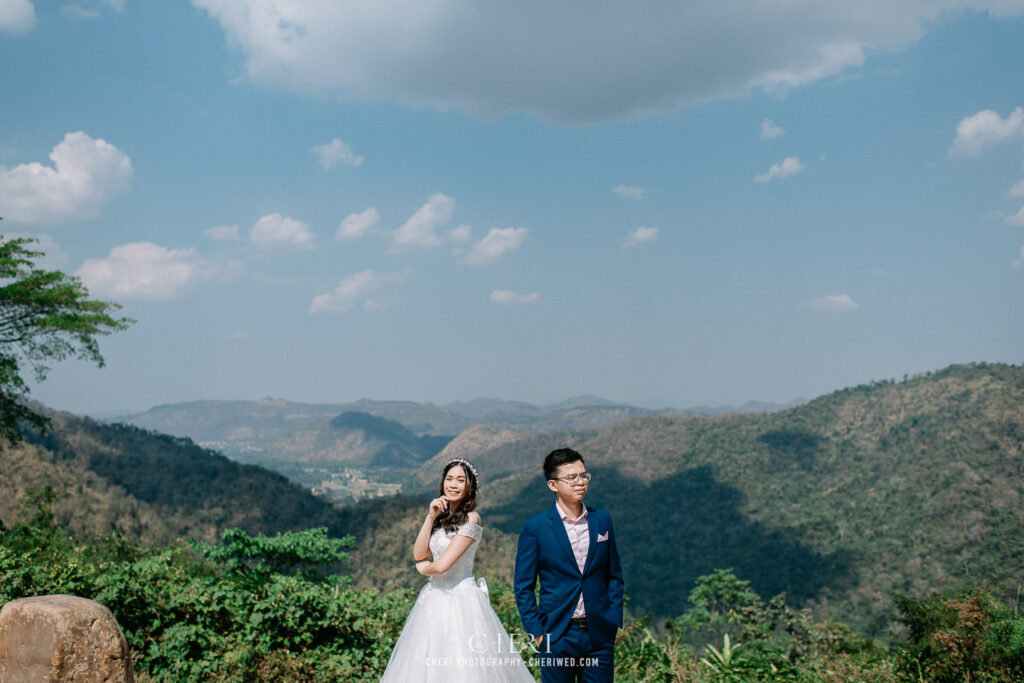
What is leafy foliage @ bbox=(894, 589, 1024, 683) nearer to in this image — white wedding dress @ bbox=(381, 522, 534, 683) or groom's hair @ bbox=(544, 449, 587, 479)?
white wedding dress @ bbox=(381, 522, 534, 683)

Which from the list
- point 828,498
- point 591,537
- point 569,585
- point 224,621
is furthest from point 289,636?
point 828,498

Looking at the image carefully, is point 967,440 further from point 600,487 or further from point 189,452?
point 189,452

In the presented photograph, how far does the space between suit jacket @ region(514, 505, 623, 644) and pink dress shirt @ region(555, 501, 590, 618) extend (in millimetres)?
40

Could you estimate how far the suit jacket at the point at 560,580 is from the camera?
10.3ft

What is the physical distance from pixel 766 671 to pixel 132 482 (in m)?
65.7

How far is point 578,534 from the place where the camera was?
10.8ft

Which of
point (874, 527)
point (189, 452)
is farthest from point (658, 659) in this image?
point (189, 452)

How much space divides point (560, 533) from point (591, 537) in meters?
0.17

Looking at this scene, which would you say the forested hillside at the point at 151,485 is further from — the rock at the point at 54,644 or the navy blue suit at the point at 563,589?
the navy blue suit at the point at 563,589

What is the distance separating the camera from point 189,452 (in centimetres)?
7056

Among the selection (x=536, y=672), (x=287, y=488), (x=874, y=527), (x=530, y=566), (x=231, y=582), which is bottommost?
(x=874, y=527)

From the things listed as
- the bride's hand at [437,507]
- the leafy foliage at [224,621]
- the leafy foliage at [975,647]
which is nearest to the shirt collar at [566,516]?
the bride's hand at [437,507]

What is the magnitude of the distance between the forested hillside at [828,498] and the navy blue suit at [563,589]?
108 ft

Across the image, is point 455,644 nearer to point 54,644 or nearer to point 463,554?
point 463,554
